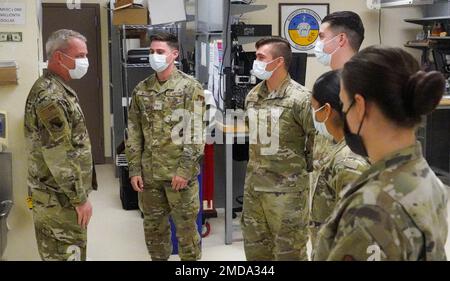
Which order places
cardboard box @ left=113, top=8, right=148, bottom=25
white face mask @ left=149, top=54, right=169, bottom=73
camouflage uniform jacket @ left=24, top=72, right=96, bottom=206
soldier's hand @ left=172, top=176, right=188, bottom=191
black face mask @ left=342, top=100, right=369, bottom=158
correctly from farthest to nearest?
cardboard box @ left=113, top=8, right=148, bottom=25 < white face mask @ left=149, top=54, right=169, bottom=73 < soldier's hand @ left=172, top=176, right=188, bottom=191 < camouflage uniform jacket @ left=24, top=72, right=96, bottom=206 < black face mask @ left=342, top=100, right=369, bottom=158

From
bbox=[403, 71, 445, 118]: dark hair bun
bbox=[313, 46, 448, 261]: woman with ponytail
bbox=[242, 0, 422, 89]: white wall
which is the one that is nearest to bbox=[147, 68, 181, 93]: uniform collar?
bbox=[313, 46, 448, 261]: woman with ponytail

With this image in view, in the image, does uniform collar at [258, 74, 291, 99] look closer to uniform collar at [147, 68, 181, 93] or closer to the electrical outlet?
uniform collar at [147, 68, 181, 93]

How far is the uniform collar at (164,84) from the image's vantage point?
3.22 metres

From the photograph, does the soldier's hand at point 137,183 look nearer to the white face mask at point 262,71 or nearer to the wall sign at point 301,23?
the white face mask at point 262,71

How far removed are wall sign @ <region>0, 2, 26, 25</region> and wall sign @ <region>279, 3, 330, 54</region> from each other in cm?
348

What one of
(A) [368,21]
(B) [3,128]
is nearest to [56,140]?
(B) [3,128]

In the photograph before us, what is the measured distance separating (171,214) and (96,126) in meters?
3.71

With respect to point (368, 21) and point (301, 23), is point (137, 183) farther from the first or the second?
point (368, 21)

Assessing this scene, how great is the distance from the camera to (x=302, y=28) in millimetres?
5988

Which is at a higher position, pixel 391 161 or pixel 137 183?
pixel 391 161

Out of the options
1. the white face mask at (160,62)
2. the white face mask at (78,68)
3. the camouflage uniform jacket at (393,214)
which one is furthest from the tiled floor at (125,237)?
the camouflage uniform jacket at (393,214)

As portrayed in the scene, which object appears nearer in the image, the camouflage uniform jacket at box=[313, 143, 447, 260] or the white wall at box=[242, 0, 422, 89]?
the camouflage uniform jacket at box=[313, 143, 447, 260]

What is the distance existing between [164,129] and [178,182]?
34 centimetres

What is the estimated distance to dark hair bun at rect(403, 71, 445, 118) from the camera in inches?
45.5
